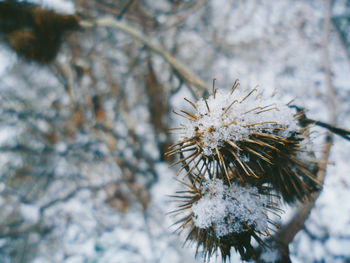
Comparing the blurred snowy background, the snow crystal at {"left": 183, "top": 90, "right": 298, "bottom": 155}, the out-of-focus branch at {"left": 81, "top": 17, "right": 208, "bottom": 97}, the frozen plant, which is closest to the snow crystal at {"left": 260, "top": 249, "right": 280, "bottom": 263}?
the frozen plant

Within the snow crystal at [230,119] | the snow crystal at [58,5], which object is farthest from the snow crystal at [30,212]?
the snow crystal at [230,119]

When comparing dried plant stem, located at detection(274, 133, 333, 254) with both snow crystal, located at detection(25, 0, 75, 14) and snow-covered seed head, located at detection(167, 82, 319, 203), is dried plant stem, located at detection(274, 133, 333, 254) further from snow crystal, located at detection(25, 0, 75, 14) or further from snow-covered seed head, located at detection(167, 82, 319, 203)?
snow crystal, located at detection(25, 0, 75, 14)

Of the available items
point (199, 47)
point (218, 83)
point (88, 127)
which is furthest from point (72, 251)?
point (199, 47)

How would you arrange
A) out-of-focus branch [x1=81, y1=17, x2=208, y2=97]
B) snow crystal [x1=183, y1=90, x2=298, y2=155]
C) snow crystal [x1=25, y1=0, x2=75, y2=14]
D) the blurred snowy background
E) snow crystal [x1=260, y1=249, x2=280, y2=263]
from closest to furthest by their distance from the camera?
snow crystal [x1=183, y1=90, x2=298, y2=155] < snow crystal [x1=260, y1=249, x2=280, y2=263] < out-of-focus branch [x1=81, y1=17, x2=208, y2=97] < snow crystal [x1=25, y1=0, x2=75, y2=14] < the blurred snowy background

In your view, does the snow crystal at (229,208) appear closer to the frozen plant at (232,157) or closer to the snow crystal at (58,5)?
the frozen plant at (232,157)

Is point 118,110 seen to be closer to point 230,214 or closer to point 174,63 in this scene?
point 174,63

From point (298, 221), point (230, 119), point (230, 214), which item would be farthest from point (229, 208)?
point (298, 221)
